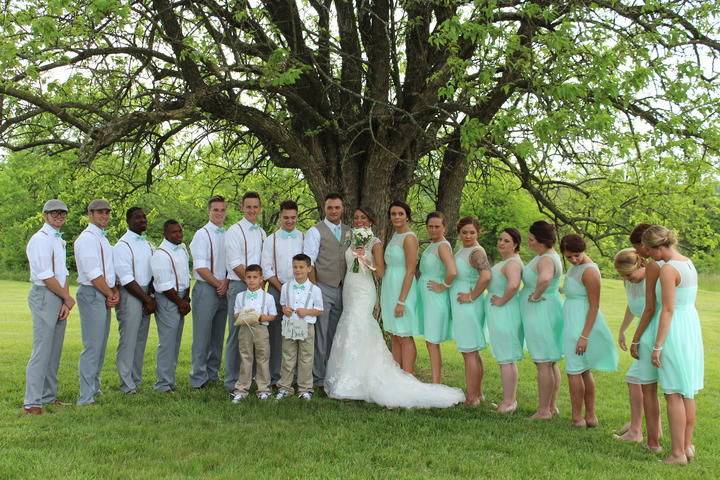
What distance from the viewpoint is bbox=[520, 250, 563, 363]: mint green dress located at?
23.1 ft

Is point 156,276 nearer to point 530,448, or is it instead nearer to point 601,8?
point 530,448

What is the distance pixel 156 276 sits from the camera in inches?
316

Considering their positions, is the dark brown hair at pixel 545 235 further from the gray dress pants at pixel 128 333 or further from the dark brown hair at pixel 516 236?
the gray dress pants at pixel 128 333

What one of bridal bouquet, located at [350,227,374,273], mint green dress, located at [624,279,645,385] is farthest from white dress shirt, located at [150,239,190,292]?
mint green dress, located at [624,279,645,385]

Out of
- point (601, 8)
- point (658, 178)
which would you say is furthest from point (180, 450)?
point (658, 178)

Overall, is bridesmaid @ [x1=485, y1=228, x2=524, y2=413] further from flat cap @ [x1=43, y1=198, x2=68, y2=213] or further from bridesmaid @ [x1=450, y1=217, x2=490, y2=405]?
flat cap @ [x1=43, y1=198, x2=68, y2=213]

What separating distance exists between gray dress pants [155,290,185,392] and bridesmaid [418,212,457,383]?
3100 millimetres

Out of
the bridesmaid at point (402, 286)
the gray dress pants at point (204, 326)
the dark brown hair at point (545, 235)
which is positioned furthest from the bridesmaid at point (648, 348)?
the gray dress pants at point (204, 326)

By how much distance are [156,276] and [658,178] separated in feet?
24.6

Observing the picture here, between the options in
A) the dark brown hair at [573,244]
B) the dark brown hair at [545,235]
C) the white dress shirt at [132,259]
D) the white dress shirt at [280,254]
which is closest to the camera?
the dark brown hair at [573,244]

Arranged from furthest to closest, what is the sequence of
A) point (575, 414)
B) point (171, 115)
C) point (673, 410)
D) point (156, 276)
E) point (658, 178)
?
point (658, 178) < point (156, 276) < point (171, 115) < point (575, 414) < point (673, 410)

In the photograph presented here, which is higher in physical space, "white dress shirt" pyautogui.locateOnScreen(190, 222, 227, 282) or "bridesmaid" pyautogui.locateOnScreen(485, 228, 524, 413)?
"white dress shirt" pyautogui.locateOnScreen(190, 222, 227, 282)

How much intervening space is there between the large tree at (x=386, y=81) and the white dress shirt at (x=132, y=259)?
139cm

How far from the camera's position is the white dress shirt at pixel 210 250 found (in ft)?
26.6
